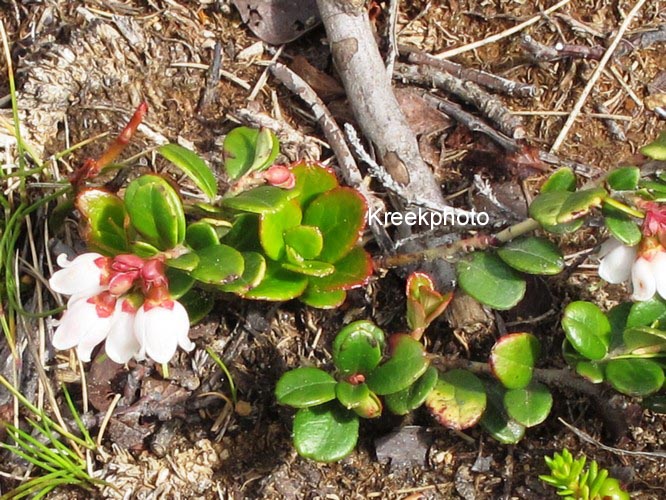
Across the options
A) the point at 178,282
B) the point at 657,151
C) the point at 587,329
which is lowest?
the point at 587,329

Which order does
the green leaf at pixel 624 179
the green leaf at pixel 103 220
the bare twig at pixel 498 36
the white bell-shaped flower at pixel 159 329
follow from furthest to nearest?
1. the bare twig at pixel 498 36
2. the green leaf at pixel 103 220
3. the green leaf at pixel 624 179
4. the white bell-shaped flower at pixel 159 329

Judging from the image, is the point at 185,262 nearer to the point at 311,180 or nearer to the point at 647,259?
the point at 311,180

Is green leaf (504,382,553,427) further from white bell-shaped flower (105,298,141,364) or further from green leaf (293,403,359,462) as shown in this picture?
white bell-shaped flower (105,298,141,364)

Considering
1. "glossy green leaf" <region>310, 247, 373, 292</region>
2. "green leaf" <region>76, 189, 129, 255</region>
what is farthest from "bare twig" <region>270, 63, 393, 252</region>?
"green leaf" <region>76, 189, 129, 255</region>

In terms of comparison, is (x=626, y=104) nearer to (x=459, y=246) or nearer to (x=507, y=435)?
(x=459, y=246)

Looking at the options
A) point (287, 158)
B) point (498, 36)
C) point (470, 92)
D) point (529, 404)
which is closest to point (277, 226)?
point (287, 158)

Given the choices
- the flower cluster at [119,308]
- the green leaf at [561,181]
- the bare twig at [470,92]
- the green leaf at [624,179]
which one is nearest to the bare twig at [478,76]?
the bare twig at [470,92]

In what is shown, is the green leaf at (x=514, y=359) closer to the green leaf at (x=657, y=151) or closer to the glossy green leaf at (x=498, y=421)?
the glossy green leaf at (x=498, y=421)
